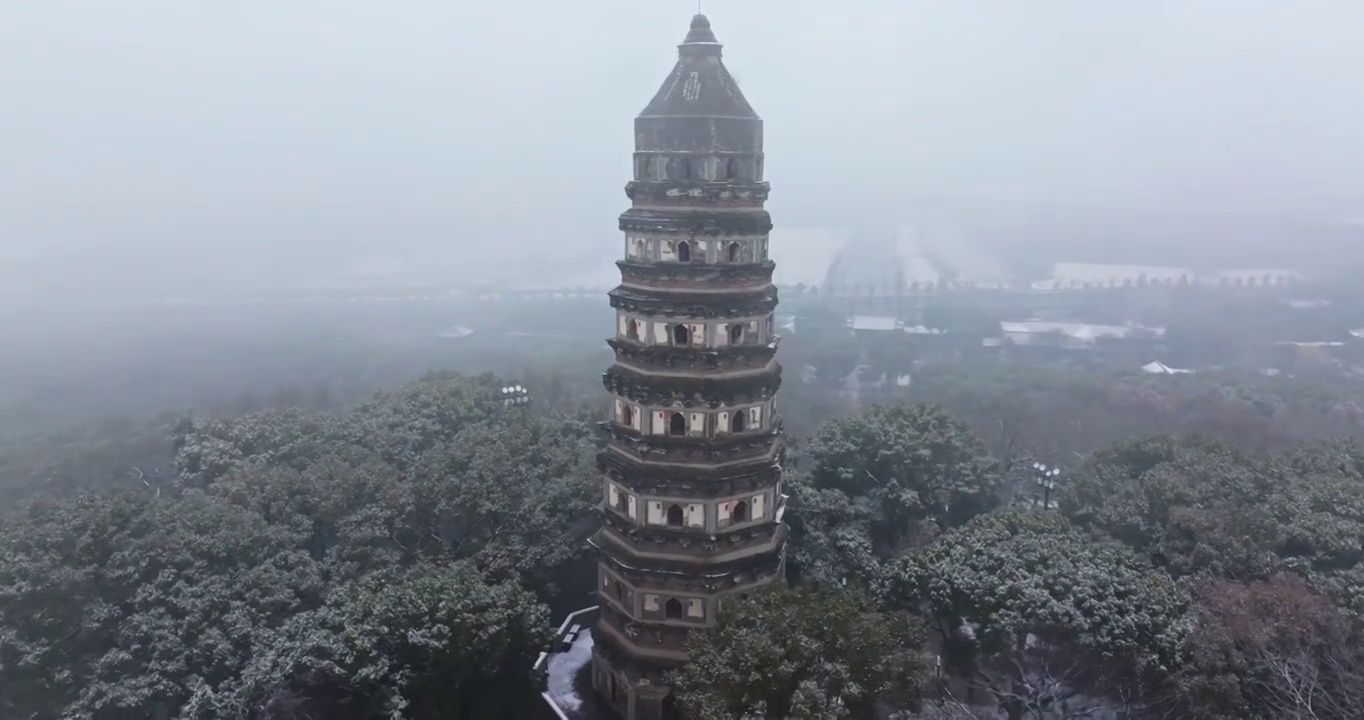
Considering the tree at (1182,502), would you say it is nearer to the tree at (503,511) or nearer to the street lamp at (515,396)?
the tree at (503,511)

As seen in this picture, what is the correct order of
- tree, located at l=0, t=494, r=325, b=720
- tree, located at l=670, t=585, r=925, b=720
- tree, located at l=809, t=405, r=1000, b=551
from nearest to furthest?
1. tree, located at l=670, t=585, r=925, b=720
2. tree, located at l=0, t=494, r=325, b=720
3. tree, located at l=809, t=405, r=1000, b=551

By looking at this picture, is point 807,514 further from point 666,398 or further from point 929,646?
point 666,398

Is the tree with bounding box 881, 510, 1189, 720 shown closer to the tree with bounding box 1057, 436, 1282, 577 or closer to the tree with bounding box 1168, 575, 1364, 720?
the tree with bounding box 1168, 575, 1364, 720

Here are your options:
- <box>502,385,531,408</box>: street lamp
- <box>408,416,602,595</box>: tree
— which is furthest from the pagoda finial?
<box>502,385,531,408</box>: street lamp

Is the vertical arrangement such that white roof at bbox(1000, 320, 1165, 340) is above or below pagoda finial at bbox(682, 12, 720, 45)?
below

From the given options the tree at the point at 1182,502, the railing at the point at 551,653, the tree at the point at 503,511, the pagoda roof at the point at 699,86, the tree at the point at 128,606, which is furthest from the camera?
the tree at the point at 503,511

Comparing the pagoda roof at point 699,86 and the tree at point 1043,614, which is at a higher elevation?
the pagoda roof at point 699,86

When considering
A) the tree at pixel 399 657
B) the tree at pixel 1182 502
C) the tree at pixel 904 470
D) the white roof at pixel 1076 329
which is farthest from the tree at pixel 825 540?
the white roof at pixel 1076 329
